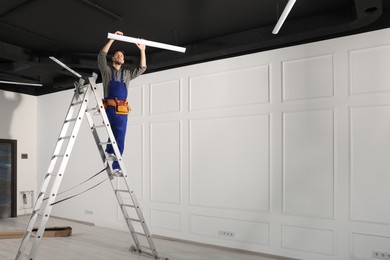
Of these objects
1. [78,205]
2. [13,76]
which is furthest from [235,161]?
[13,76]

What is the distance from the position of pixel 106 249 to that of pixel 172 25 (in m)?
3.42

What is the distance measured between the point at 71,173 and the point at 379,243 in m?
5.85

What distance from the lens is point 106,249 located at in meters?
4.78

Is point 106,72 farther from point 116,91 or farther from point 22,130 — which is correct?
point 22,130

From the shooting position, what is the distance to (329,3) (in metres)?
3.68

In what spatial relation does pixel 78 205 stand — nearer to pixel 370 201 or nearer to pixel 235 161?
pixel 235 161

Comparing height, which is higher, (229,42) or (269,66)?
(229,42)

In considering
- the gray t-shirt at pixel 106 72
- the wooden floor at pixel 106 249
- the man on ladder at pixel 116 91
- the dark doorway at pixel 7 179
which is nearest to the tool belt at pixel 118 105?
the man on ladder at pixel 116 91

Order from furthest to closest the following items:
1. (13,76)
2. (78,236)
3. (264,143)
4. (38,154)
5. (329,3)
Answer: (38,154) < (13,76) < (78,236) < (264,143) < (329,3)

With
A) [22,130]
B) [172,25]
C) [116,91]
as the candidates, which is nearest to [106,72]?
[116,91]

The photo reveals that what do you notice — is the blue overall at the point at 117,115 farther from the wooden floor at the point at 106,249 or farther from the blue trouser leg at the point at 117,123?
the wooden floor at the point at 106,249

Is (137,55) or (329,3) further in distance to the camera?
(137,55)

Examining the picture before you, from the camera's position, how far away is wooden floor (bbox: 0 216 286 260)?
4410 mm

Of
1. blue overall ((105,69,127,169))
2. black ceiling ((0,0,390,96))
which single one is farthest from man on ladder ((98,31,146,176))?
black ceiling ((0,0,390,96))
